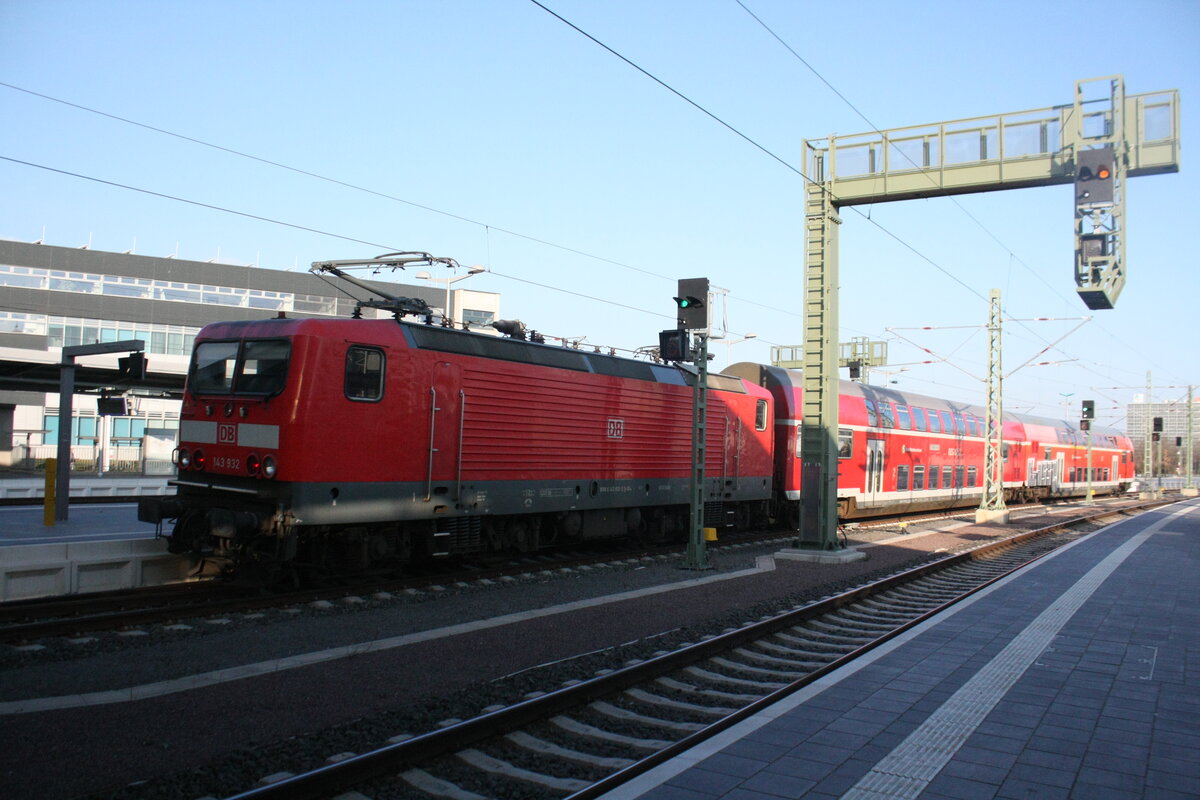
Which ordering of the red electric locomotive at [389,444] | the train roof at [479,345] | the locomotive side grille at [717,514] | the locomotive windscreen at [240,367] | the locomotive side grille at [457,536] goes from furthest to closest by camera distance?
the locomotive side grille at [717,514]
the locomotive side grille at [457,536]
the train roof at [479,345]
the locomotive windscreen at [240,367]
the red electric locomotive at [389,444]

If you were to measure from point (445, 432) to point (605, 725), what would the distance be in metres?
6.58

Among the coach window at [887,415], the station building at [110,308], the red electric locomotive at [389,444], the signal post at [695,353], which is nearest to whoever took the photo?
the red electric locomotive at [389,444]

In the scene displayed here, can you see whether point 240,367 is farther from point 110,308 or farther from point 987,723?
point 110,308

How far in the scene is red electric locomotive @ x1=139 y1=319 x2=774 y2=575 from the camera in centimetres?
1039

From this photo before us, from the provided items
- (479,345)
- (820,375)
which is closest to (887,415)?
(820,375)

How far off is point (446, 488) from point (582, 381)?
3648 millimetres

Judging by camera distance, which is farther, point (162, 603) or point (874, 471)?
point (874, 471)

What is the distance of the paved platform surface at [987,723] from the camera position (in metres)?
4.80

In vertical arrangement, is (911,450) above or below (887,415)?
below

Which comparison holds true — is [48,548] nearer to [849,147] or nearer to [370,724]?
[370,724]

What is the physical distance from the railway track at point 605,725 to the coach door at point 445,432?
4814mm

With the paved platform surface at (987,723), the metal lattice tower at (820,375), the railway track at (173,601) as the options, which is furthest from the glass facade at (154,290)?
the paved platform surface at (987,723)

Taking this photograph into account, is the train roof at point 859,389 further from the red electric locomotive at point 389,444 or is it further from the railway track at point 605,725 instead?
the railway track at point 605,725

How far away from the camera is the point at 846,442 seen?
22.3 meters
